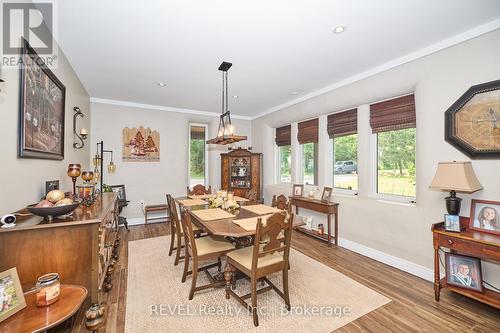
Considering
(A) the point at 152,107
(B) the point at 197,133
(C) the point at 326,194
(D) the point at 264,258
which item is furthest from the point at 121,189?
(C) the point at 326,194

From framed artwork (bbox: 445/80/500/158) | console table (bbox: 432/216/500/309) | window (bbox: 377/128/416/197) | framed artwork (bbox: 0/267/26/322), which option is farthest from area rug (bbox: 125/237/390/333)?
framed artwork (bbox: 445/80/500/158)

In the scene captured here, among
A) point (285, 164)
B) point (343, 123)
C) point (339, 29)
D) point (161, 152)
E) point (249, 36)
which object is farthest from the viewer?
point (285, 164)

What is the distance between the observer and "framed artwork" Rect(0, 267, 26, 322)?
1.14m

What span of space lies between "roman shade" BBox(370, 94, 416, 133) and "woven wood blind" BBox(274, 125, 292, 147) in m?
2.00

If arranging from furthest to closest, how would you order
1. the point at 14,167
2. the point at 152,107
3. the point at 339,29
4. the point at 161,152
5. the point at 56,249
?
1. the point at 161,152
2. the point at 152,107
3. the point at 339,29
4. the point at 14,167
5. the point at 56,249

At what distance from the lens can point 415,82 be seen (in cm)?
280

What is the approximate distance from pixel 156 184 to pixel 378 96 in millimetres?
4664

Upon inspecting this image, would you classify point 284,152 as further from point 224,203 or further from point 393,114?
point 224,203

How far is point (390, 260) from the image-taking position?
3.07 m

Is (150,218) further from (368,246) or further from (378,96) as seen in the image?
(378,96)

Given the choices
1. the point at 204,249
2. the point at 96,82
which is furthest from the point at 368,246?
the point at 96,82

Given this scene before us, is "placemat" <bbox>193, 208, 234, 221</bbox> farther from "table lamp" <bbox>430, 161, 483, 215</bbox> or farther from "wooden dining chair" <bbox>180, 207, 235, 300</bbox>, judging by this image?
"table lamp" <bbox>430, 161, 483, 215</bbox>

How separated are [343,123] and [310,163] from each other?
1.16m

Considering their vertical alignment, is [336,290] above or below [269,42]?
below
